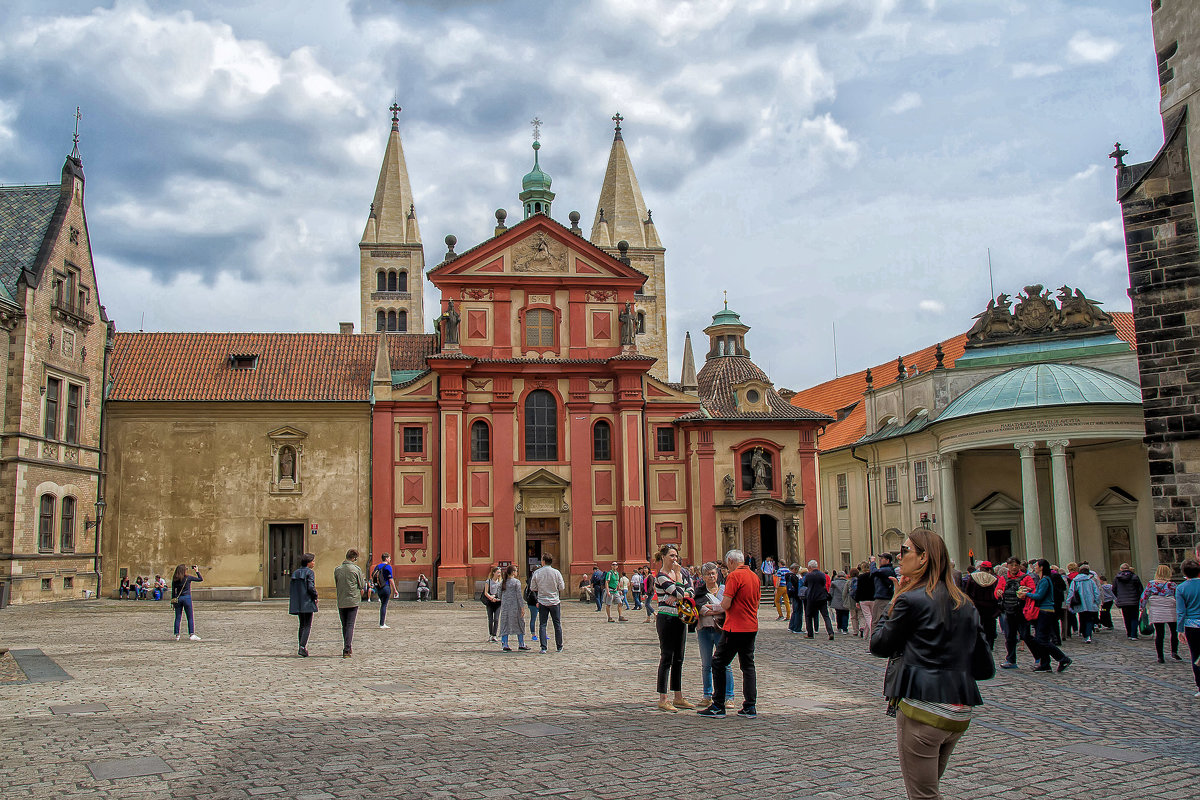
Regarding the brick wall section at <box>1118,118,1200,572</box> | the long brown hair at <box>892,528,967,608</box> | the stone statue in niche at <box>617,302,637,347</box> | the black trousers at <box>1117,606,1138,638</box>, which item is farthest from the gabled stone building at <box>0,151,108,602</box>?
the long brown hair at <box>892,528,967,608</box>

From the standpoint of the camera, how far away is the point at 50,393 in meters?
33.2

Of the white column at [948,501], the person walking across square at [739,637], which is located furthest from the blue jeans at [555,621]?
the white column at [948,501]

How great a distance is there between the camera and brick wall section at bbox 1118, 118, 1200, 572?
1764 centimetres

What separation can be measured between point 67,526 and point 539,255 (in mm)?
19948

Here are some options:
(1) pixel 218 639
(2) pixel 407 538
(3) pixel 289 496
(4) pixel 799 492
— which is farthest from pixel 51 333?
(4) pixel 799 492

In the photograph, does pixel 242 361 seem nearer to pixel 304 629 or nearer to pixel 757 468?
pixel 757 468

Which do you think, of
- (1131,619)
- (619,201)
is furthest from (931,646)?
(619,201)

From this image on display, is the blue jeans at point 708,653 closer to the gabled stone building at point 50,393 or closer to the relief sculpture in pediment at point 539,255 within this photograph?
the gabled stone building at point 50,393

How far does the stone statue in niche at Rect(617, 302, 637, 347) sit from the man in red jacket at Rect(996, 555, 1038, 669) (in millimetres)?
25009

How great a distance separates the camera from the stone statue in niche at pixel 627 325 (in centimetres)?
4044

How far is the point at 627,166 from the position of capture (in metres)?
73.6

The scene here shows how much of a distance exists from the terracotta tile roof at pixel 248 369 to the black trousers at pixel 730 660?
30.3m

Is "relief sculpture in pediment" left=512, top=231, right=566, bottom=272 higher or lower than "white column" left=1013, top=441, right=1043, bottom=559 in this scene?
higher

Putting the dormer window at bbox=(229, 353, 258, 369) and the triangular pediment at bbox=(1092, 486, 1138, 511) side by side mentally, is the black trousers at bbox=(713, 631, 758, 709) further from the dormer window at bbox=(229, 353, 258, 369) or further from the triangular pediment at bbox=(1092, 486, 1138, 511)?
the dormer window at bbox=(229, 353, 258, 369)
